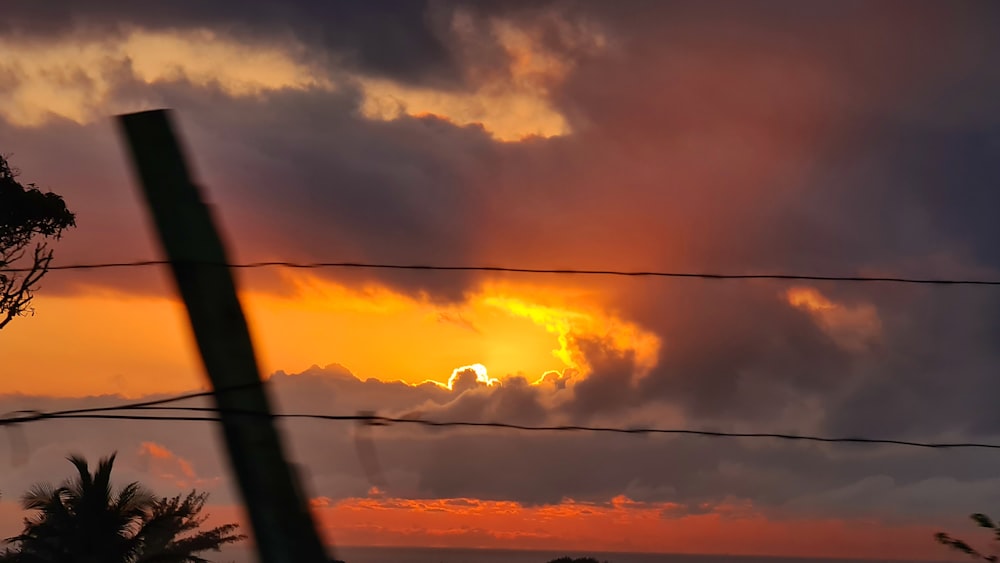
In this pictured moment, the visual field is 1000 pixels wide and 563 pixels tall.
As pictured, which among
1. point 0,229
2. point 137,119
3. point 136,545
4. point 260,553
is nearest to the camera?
point 260,553

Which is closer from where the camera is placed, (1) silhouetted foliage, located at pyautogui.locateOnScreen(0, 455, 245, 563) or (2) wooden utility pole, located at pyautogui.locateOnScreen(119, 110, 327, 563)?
(2) wooden utility pole, located at pyautogui.locateOnScreen(119, 110, 327, 563)

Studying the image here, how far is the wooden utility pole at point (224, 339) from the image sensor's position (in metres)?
4.97

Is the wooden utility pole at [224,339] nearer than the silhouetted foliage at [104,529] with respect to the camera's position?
Yes

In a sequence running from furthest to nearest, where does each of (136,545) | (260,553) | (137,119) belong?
(136,545) → (137,119) → (260,553)

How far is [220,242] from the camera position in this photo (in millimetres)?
5230

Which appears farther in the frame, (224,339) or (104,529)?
(104,529)

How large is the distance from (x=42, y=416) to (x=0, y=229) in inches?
846

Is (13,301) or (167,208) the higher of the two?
(13,301)

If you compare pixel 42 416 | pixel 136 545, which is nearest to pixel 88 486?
pixel 136 545

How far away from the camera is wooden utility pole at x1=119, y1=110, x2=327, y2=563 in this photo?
4.97 m

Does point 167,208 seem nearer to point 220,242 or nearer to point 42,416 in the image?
point 220,242

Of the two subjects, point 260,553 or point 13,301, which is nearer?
point 260,553

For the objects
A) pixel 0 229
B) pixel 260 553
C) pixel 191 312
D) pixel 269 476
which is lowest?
pixel 260 553

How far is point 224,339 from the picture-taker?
511 centimetres
